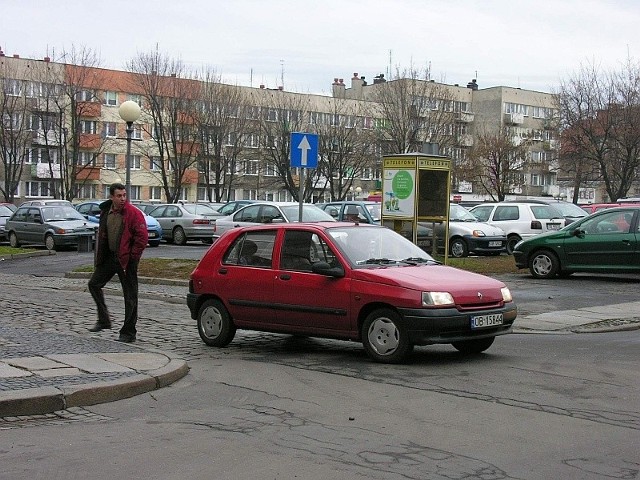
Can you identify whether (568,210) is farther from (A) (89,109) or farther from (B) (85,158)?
(B) (85,158)

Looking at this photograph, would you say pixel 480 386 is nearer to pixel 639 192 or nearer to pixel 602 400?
pixel 602 400

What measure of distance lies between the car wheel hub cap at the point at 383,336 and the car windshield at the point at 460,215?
59.9 feet

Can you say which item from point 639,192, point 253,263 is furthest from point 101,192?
point 253,263

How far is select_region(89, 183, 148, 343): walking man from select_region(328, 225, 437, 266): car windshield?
2628 millimetres

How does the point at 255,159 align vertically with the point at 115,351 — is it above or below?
above

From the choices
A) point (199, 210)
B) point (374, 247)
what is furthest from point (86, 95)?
point (374, 247)

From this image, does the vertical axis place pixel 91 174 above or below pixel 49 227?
above

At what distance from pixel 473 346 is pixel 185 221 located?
2663cm

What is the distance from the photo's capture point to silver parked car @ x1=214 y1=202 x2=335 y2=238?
88.2 feet

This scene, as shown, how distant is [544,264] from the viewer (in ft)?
68.5

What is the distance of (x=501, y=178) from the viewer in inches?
3118

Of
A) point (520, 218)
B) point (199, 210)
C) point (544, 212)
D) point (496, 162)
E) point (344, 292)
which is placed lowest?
point (344, 292)

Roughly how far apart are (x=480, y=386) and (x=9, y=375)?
14.2ft

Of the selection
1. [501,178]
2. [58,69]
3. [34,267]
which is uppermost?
[58,69]
